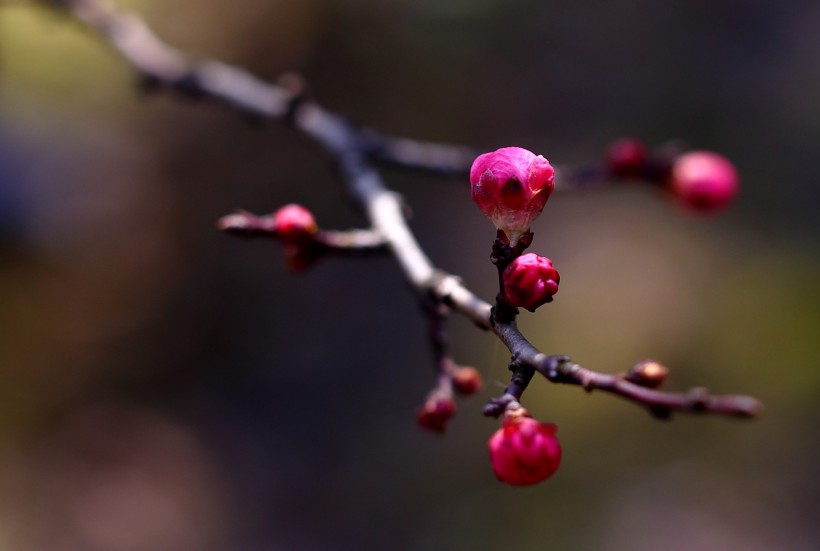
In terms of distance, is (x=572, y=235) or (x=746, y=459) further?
(x=572, y=235)

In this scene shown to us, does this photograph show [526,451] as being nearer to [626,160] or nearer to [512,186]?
[512,186]

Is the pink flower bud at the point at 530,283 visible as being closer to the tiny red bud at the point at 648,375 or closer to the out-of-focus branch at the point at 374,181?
the out-of-focus branch at the point at 374,181

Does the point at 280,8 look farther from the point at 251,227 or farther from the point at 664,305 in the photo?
the point at 251,227

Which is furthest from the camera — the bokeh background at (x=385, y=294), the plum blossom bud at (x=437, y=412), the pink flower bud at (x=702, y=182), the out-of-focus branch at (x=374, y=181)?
the bokeh background at (x=385, y=294)

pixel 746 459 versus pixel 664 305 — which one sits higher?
pixel 664 305

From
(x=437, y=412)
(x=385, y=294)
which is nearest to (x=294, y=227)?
(x=437, y=412)

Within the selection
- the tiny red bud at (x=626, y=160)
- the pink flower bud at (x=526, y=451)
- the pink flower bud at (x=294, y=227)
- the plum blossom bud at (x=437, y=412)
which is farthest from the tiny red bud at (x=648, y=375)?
the tiny red bud at (x=626, y=160)

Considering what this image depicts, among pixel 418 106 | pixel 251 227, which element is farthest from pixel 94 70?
pixel 251 227
